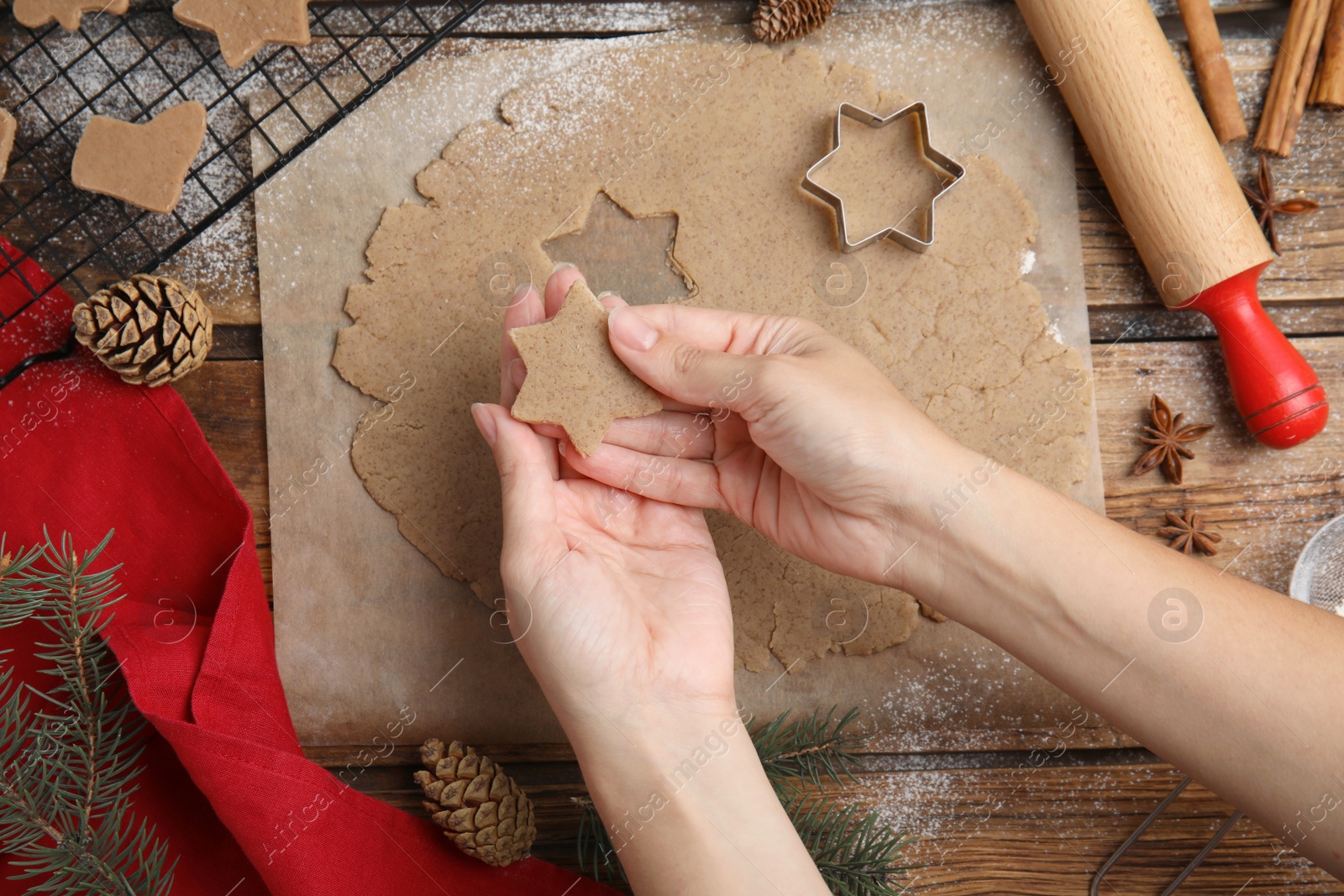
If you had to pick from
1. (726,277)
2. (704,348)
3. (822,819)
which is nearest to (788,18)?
(726,277)

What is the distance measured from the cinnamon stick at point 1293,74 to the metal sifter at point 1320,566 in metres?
0.83

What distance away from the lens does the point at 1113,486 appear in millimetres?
1837

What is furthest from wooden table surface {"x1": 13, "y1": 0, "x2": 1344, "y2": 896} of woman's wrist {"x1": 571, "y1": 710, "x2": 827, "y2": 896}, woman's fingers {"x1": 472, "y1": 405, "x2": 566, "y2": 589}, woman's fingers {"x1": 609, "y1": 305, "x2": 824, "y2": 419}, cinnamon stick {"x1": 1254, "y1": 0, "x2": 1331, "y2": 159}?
woman's fingers {"x1": 609, "y1": 305, "x2": 824, "y2": 419}

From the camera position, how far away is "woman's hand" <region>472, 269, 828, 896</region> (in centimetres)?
138

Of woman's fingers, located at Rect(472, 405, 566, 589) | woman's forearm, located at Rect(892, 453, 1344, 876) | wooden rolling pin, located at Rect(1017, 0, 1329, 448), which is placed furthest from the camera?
wooden rolling pin, located at Rect(1017, 0, 1329, 448)

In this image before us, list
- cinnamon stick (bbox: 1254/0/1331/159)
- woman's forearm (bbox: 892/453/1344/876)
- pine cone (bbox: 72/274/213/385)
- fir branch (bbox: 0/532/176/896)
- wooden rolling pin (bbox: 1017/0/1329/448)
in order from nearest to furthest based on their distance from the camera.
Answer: fir branch (bbox: 0/532/176/896), woman's forearm (bbox: 892/453/1344/876), pine cone (bbox: 72/274/213/385), wooden rolling pin (bbox: 1017/0/1329/448), cinnamon stick (bbox: 1254/0/1331/159)

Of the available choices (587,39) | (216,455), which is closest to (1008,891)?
(216,455)

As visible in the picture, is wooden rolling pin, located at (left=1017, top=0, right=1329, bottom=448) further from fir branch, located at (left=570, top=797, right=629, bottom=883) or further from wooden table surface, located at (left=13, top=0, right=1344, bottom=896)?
fir branch, located at (left=570, top=797, right=629, bottom=883)

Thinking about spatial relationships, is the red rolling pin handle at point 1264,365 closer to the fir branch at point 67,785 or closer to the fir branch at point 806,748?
the fir branch at point 806,748

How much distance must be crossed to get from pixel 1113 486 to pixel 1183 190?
Answer: 63cm

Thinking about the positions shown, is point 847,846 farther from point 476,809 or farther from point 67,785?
point 67,785

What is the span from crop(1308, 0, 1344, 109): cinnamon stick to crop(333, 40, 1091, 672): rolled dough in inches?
27.7

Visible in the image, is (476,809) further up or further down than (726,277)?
further down

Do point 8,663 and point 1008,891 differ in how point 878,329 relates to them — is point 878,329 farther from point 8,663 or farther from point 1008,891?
point 8,663
